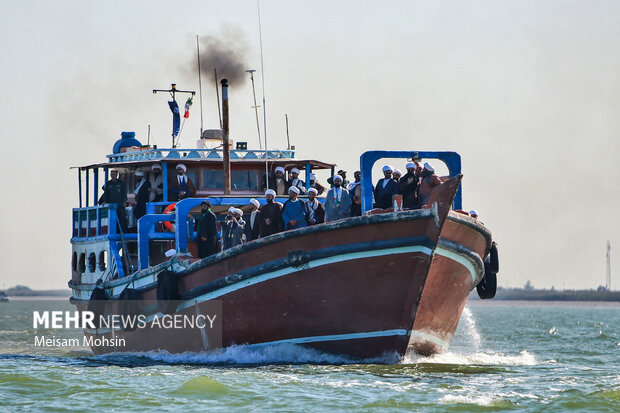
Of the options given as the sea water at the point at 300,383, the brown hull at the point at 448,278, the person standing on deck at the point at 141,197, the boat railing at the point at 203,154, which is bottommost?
the sea water at the point at 300,383

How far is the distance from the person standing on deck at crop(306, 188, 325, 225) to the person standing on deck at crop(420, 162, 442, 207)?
6.67 ft

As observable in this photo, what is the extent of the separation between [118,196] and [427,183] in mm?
8930

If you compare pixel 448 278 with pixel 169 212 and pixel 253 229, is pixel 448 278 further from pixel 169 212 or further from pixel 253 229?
pixel 169 212

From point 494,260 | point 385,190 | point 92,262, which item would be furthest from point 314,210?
point 92,262

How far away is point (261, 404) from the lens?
550 inches

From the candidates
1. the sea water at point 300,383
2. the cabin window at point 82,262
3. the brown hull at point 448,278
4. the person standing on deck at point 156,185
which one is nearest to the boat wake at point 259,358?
the sea water at point 300,383

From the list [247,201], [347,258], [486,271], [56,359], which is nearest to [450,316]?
[486,271]

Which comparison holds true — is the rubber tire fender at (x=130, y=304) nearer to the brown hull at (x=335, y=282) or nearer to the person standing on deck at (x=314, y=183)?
the brown hull at (x=335, y=282)

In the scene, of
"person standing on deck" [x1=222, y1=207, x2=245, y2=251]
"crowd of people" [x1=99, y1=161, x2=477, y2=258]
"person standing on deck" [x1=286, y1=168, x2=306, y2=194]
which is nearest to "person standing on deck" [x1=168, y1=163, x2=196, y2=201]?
"person standing on deck" [x1=286, y1=168, x2=306, y2=194]

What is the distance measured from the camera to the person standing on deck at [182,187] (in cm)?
2277

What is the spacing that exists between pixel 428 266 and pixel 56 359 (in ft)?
29.6

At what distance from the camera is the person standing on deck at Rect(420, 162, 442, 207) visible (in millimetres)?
17453

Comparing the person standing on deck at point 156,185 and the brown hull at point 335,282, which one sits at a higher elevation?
the person standing on deck at point 156,185

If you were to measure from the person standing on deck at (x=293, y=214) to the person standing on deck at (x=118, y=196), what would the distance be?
6.11 m
